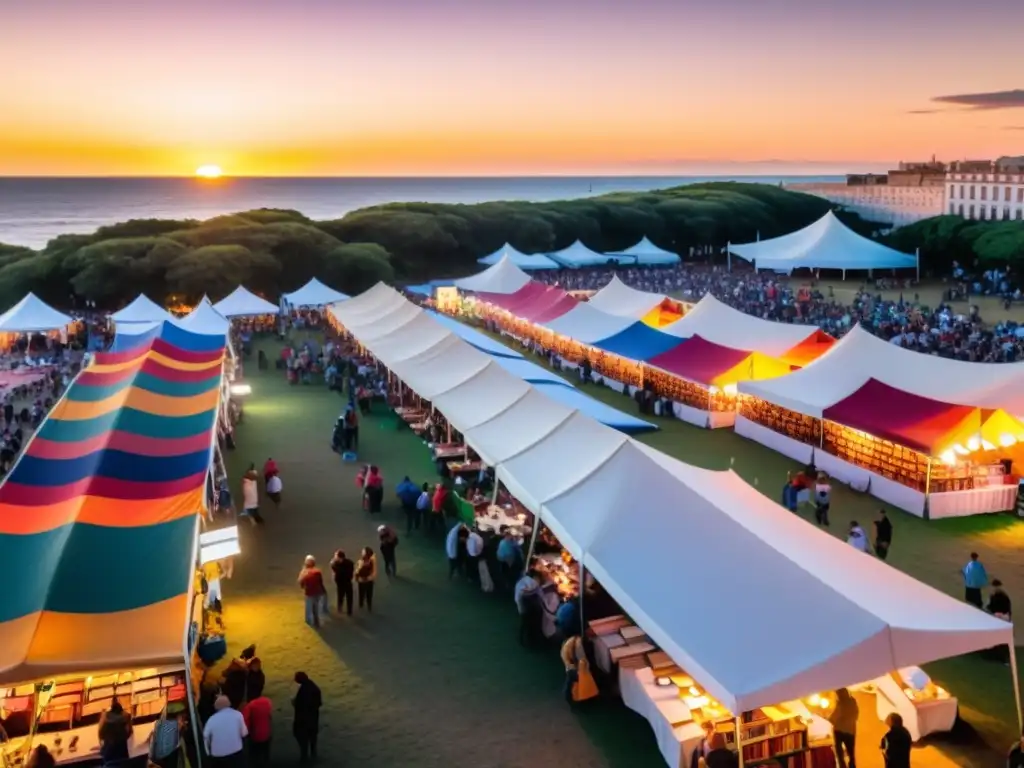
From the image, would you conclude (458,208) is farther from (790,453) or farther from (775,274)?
(790,453)

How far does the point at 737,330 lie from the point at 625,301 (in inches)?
269

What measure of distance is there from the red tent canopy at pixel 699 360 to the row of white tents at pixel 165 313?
35.7 feet

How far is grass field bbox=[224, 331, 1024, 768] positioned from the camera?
22.3 feet

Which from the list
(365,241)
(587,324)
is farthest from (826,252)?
(365,241)

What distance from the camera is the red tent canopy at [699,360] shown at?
17.4 m

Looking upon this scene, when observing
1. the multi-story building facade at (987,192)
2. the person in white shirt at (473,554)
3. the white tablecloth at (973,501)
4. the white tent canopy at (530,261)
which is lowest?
the white tablecloth at (973,501)

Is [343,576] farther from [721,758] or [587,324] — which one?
[587,324]

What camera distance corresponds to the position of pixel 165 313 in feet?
88.3

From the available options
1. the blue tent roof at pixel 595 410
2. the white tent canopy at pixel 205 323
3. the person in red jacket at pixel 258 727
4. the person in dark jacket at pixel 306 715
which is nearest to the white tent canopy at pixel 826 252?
the white tent canopy at pixel 205 323

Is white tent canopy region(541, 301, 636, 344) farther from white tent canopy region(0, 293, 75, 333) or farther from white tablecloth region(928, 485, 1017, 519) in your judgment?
white tent canopy region(0, 293, 75, 333)

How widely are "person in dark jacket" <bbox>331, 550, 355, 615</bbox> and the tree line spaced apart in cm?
3363

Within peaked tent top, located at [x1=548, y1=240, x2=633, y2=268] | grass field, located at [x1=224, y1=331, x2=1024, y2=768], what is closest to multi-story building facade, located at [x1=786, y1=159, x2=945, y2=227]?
peaked tent top, located at [x1=548, y1=240, x2=633, y2=268]

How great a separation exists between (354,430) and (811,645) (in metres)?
11.2

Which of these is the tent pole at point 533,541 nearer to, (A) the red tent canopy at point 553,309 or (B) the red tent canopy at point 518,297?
(A) the red tent canopy at point 553,309
